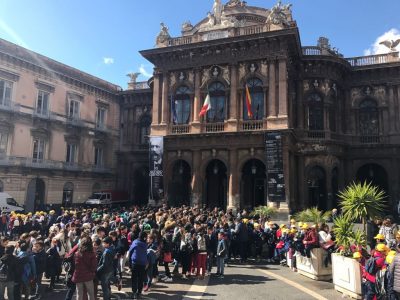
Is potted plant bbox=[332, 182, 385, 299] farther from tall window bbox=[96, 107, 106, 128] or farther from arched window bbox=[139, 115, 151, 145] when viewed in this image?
tall window bbox=[96, 107, 106, 128]

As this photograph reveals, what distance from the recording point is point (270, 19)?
26.0 m

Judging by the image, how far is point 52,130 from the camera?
106 feet

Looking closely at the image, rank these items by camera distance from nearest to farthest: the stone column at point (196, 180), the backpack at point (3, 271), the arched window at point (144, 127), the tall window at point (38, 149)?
the backpack at point (3, 271) < the stone column at point (196, 180) < the tall window at point (38, 149) < the arched window at point (144, 127)

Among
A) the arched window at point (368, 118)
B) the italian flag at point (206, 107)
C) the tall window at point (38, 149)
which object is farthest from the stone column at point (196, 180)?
the arched window at point (368, 118)

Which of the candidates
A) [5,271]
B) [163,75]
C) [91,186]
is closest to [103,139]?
[91,186]

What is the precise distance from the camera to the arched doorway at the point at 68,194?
109 ft

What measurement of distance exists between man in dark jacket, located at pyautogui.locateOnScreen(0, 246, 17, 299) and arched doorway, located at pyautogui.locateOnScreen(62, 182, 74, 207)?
86.2 feet

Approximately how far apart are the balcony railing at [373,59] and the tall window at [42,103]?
1095 inches

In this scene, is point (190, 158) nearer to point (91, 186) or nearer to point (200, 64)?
point (200, 64)

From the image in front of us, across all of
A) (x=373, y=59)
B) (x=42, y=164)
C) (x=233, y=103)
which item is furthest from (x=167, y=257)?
(x=373, y=59)

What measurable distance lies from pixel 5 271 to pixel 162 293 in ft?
13.5

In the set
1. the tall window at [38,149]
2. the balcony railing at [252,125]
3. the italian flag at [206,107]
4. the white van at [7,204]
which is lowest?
the white van at [7,204]

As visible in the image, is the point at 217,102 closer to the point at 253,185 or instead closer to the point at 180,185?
the point at 253,185

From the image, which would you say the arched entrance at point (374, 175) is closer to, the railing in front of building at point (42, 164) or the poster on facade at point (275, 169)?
the poster on facade at point (275, 169)
